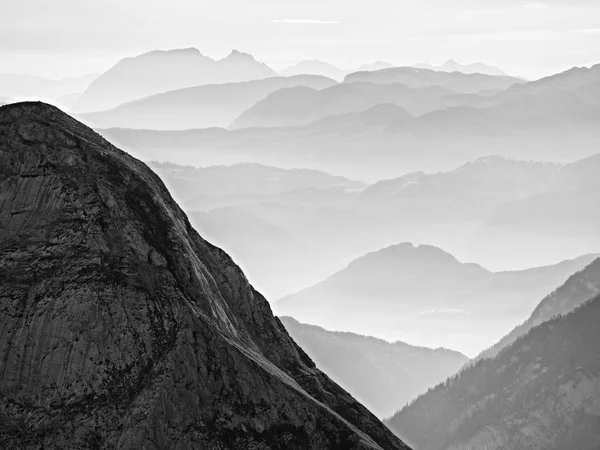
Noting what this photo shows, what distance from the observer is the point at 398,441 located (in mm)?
38656

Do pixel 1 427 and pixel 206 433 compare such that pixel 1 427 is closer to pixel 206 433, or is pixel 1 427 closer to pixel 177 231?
pixel 206 433

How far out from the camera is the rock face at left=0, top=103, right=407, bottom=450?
2986 centimetres

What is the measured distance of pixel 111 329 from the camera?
1193 inches

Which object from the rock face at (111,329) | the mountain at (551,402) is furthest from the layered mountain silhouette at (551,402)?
the rock face at (111,329)

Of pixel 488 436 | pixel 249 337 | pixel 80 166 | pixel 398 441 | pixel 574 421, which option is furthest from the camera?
pixel 488 436

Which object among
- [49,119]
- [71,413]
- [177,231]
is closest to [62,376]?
[71,413]

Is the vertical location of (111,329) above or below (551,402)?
below

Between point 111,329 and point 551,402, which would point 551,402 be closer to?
point 551,402

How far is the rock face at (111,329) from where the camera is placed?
29859 millimetres

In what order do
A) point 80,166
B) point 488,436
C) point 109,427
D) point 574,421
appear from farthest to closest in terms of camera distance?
point 488,436 → point 574,421 → point 80,166 → point 109,427

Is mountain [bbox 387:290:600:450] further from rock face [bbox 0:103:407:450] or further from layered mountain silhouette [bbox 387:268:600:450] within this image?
rock face [bbox 0:103:407:450]

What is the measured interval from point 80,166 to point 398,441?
1352 centimetres

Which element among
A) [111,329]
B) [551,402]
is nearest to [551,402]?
[551,402]

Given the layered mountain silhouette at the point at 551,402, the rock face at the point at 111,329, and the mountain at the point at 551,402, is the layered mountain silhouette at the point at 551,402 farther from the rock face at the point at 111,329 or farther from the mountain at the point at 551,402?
the rock face at the point at 111,329
